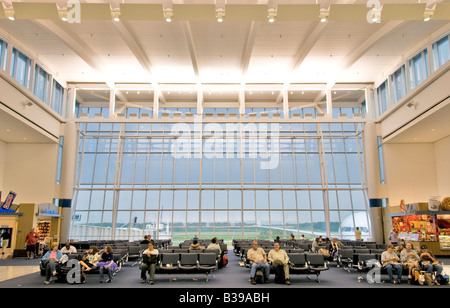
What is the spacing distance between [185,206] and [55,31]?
12.4 metres

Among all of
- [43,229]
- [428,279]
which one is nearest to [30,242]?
[43,229]

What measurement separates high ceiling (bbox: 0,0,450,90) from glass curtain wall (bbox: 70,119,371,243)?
184 inches

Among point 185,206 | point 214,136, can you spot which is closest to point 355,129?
point 214,136

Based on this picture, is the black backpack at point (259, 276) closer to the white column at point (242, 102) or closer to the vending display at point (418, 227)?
the vending display at point (418, 227)

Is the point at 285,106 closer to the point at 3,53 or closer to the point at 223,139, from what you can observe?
the point at 223,139

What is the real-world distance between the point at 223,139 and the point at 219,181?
300 cm

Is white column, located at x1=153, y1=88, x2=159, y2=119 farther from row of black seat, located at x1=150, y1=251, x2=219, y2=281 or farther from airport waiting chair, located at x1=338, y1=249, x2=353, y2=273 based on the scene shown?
airport waiting chair, located at x1=338, y1=249, x2=353, y2=273

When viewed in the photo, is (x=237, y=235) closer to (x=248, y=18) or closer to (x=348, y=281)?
(x=348, y=281)

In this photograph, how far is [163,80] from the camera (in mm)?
20234

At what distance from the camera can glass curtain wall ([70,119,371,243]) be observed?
2203 cm

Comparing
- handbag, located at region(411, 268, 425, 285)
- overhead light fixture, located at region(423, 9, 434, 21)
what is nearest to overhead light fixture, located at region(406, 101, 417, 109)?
overhead light fixture, located at region(423, 9, 434, 21)

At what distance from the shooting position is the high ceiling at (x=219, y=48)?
14352mm

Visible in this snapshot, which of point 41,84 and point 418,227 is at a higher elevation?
point 41,84

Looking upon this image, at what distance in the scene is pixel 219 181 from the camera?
22734 millimetres
